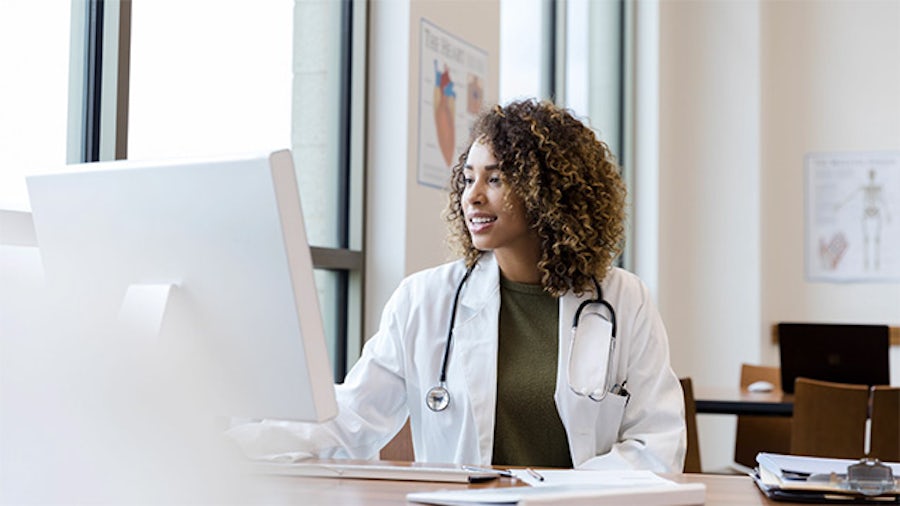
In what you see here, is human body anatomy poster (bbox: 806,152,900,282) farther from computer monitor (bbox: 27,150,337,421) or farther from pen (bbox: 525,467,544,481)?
computer monitor (bbox: 27,150,337,421)

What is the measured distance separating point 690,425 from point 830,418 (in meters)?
0.45

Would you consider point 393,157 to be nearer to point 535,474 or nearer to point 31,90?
point 31,90

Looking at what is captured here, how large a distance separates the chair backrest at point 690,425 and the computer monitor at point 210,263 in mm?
2243

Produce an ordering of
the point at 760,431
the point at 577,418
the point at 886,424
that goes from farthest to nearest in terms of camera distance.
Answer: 1. the point at 760,431
2. the point at 886,424
3. the point at 577,418

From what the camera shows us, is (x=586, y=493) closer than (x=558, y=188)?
Yes

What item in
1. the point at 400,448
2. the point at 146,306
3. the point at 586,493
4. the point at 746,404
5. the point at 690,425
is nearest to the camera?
the point at 146,306

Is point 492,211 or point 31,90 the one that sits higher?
point 31,90

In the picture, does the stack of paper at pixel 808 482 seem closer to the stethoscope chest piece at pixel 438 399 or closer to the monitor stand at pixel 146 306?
the stethoscope chest piece at pixel 438 399

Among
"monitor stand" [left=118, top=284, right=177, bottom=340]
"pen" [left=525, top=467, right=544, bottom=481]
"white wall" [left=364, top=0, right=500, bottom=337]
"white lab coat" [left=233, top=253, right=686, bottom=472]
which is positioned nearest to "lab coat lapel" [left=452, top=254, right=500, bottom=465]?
"white lab coat" [left=233, top=253, right=686, bottom=472]

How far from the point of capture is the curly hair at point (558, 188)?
7.32 feet

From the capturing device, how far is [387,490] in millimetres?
1441

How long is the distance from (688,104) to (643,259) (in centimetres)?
94

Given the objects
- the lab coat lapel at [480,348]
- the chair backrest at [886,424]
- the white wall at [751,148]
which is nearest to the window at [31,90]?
the lab coat lapel at [480,348]

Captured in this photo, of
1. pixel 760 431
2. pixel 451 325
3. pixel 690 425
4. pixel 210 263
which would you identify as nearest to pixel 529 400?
pixel 451 325
